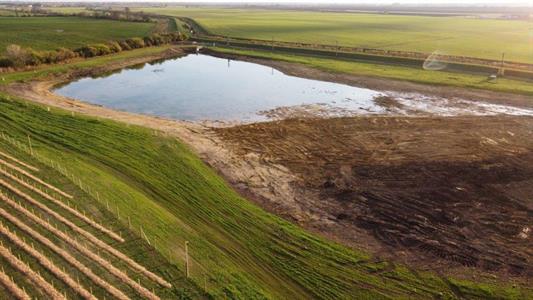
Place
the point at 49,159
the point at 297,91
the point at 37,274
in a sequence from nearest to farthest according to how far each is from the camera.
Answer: the point at 37,274 → the point at 49,159 → the point at 297,91

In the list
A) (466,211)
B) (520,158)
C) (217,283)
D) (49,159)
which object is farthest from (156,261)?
(520,158)

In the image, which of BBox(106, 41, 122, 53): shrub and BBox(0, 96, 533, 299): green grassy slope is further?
BBox(106, 41, 122, 53): shrub

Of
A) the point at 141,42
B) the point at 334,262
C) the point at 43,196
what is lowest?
the point at 334,262

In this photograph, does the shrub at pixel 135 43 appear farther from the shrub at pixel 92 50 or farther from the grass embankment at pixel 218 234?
the grass embankment at pixel 218 234

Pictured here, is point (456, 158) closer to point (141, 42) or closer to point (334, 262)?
point (334, 262)

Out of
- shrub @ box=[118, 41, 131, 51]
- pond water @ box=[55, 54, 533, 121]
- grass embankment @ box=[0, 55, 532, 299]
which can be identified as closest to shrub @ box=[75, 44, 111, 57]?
shrub @ box=[118, 41, 131, 51]

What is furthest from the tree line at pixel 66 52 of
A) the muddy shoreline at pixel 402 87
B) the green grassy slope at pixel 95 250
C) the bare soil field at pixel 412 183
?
the green grassy slope at pixel 95 250

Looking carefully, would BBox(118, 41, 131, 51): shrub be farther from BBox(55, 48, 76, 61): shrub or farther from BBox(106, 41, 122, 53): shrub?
BBox(55, 48, 76, 61): shrub
